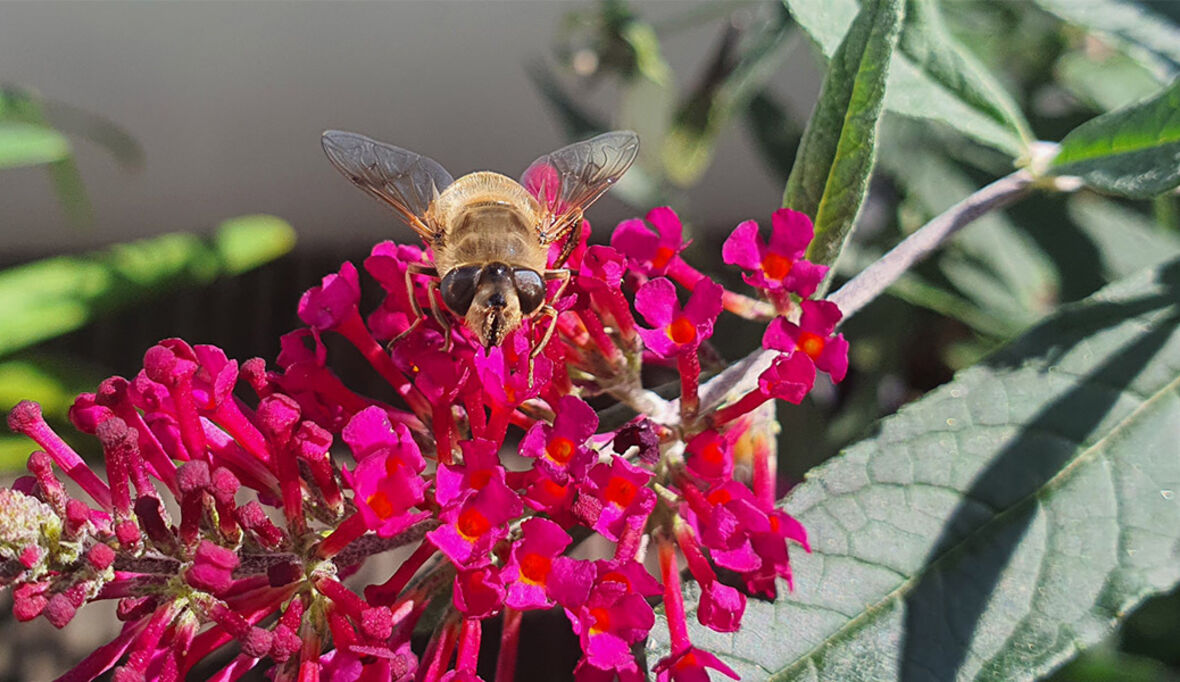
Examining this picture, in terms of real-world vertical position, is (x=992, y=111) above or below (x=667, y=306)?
above

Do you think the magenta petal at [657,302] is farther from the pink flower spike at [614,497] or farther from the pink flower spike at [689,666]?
the pink flower spike at [689,666]

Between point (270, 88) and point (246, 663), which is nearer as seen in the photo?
point (246, 663)

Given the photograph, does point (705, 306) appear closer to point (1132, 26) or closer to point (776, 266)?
point (776, 266)

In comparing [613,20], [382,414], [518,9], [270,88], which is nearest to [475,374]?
[382,414]

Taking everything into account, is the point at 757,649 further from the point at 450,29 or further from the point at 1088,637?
the point at 450,29

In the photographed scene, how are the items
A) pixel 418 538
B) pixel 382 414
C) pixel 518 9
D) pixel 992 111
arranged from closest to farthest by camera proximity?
1. pixel 382 414
2. pixel 418 538
3. pixel 992 111
4. pixel 518 9

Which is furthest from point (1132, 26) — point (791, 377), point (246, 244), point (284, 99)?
point (284, 99)

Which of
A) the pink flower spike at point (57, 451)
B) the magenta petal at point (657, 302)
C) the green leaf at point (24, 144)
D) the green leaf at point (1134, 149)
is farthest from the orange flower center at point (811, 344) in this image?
the green leaf at point (24, 144)
